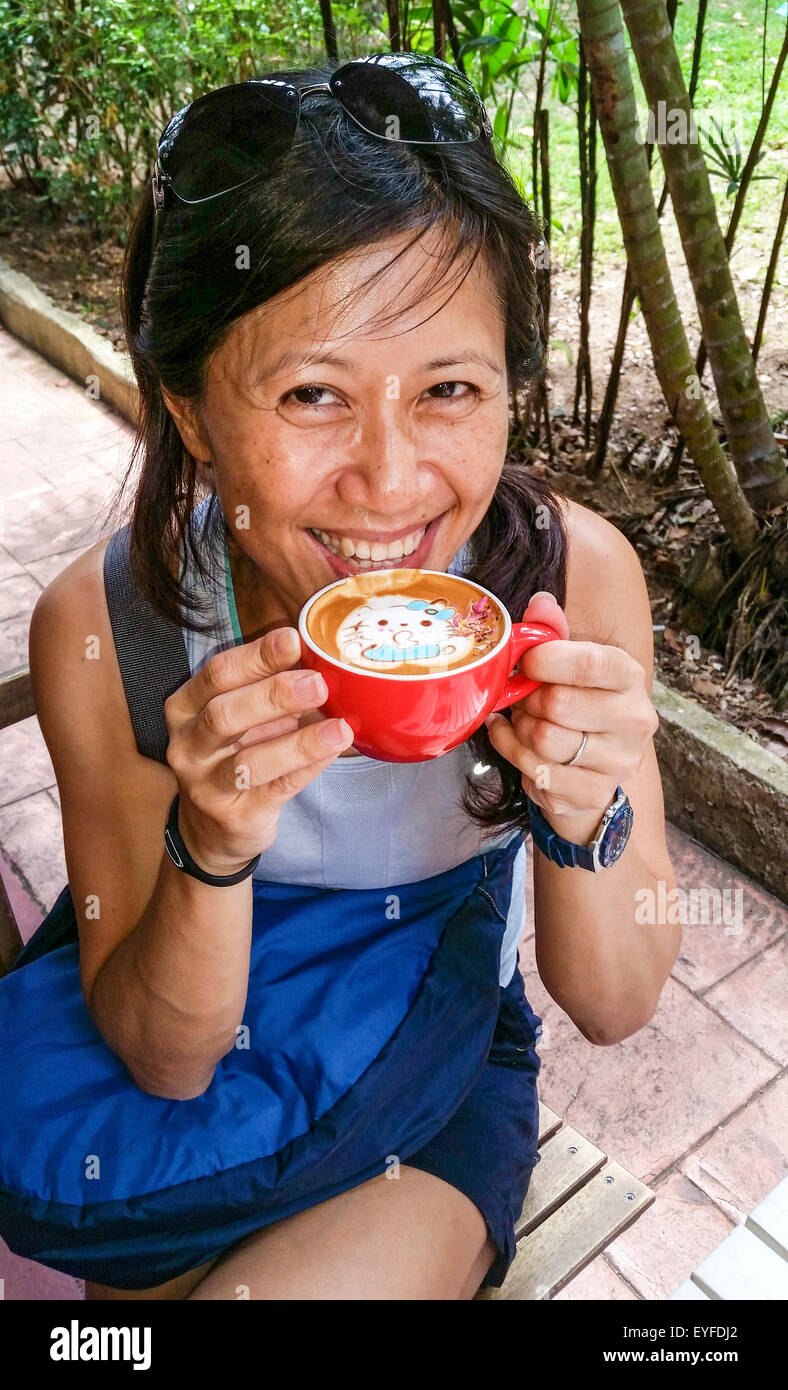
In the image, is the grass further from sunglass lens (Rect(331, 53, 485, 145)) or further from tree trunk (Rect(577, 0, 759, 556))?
sunglass lens (Rect(331, 53, 485, 145))

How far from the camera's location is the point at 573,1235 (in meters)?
1.75

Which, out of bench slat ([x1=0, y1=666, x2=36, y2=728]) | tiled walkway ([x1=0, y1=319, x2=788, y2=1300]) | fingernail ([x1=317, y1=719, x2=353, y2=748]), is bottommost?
tiled walkway ([x1=0, y1=319, x2=788, y2=1300])

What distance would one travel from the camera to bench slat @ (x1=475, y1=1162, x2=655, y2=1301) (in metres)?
1.71

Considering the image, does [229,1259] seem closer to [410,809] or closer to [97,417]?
[410,809]

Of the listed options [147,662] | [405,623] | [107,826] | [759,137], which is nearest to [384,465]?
[405,623]

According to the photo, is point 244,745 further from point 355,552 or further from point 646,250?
point 646,250

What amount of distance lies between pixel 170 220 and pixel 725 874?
2.56m

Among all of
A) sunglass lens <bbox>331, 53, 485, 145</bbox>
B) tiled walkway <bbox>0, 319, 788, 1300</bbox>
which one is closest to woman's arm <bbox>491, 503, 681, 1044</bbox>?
sunglass lens <bbox>331, 53, 485, 145</bbox>

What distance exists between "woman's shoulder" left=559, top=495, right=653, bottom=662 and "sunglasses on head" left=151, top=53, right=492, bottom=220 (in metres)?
0.67

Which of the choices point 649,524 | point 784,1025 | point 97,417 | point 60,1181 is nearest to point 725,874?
point 784,1025

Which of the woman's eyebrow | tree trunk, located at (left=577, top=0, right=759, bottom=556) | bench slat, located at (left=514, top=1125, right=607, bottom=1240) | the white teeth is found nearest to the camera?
the woman's eyebrow

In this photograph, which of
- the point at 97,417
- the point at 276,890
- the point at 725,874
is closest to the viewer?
the point at 276,890

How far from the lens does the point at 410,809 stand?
1765 mm

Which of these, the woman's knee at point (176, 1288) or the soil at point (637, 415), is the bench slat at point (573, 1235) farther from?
the soil at point (637, 415)
